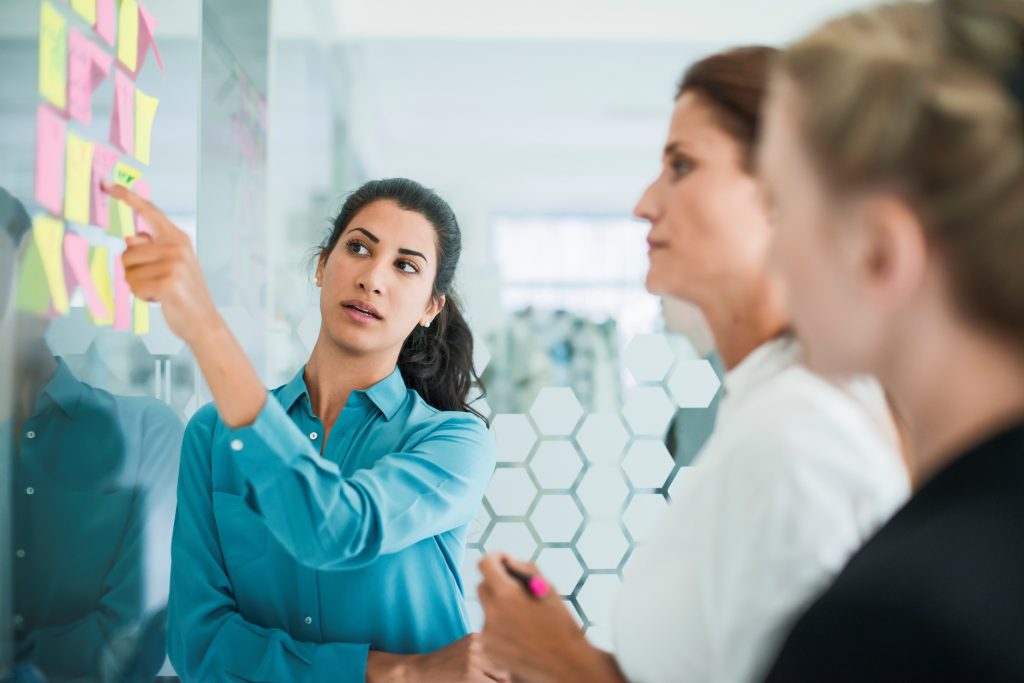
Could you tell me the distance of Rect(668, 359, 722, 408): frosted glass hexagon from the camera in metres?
1.97

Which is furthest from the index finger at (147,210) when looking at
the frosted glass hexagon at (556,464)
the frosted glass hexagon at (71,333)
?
the frosted glass hexagon at (556,464)

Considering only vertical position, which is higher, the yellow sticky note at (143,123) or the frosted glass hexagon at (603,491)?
the yellow sticky note at (143,123)

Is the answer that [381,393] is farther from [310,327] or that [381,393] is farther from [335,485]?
[310,327]

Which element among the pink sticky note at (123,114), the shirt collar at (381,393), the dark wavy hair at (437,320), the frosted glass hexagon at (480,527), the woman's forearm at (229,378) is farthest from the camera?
the frosted glass hexagon at (480,527)

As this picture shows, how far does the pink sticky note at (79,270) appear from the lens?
42.5 inches

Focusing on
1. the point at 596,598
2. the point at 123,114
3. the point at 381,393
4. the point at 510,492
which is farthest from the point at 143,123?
the point at 596,598

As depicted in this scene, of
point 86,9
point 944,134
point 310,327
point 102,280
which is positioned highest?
point 86,9

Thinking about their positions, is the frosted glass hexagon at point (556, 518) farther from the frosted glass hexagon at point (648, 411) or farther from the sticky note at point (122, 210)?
the sticky note at point (122, 210)

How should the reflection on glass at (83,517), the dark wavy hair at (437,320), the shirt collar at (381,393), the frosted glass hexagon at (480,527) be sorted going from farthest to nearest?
the frosted glass hexagon at (480,527), the dark wavy hair at (437,320), the shirt collar at (381,393), the reflection on glass at (83,517)

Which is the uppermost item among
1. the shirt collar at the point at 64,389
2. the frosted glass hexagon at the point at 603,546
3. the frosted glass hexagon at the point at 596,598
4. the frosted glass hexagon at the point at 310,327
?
the frosted glass hexagon at the point at 310,327

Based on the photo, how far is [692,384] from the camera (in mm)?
1971

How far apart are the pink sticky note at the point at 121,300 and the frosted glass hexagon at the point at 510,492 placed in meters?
0.92

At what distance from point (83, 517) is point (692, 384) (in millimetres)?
1281

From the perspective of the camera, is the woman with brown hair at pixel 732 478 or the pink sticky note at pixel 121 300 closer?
the woman with brown hair at pixel 732 478
